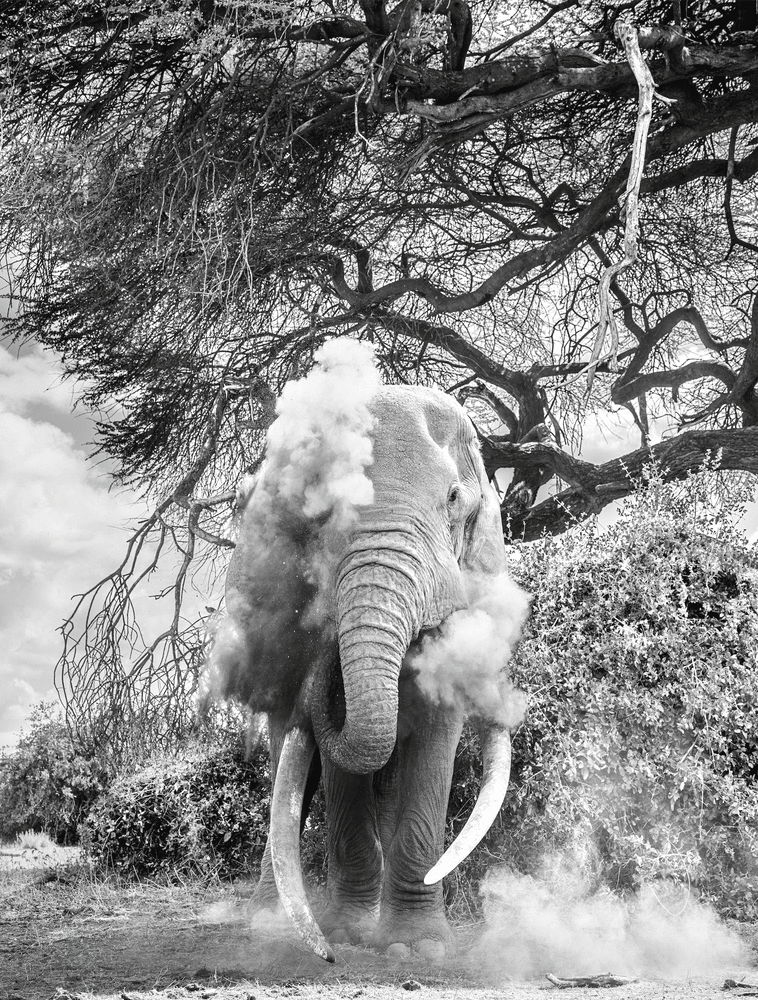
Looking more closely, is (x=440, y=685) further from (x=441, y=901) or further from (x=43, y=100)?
(x=43, y=100)

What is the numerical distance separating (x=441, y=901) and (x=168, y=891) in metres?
3.27

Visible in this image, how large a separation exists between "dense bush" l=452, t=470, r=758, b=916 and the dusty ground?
97 centimetres

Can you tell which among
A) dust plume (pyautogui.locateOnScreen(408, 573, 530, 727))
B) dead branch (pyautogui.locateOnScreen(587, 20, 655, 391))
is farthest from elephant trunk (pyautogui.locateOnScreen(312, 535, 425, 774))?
dead branch (pyautogui.locateOnScreen(587, 20, 655, 391))

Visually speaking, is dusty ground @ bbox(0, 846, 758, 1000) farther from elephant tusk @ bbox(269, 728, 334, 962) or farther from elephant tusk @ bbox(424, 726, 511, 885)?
elephant tusk @ bbox(424, 726, 511, 885)

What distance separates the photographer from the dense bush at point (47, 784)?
11727 mm

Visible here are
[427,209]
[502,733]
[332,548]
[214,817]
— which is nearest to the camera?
[332,548]

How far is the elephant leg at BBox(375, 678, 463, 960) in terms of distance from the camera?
5.18 meters

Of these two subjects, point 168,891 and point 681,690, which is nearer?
point 681,690

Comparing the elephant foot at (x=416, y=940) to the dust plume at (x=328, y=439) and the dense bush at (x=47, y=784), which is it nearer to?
the dust plume at (x=328, y=439)

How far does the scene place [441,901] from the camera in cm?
534

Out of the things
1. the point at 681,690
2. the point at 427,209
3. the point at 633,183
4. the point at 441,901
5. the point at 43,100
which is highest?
the point at 427,209

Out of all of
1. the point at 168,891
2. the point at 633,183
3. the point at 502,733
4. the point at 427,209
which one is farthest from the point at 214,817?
the point at 427,209

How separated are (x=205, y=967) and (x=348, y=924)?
2.70 feet

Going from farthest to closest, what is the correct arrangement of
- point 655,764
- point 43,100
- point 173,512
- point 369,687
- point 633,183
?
point 173,512
point 43,100
point 633,183
point 655,764
point 369,687
